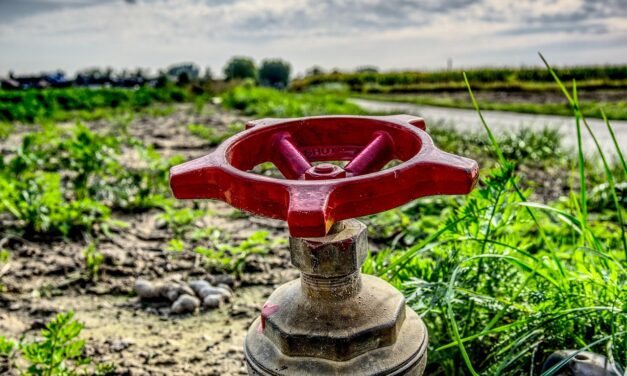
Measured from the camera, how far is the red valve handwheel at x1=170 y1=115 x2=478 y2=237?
895mm

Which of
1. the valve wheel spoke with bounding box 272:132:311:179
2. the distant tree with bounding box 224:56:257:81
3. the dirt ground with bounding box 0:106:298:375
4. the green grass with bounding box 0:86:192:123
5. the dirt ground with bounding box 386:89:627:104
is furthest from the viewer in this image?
the distant tree with bounding box 224:56:257:81

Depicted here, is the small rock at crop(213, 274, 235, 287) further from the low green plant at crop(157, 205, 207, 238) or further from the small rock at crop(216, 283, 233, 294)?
the low green plant at crop(157, 205, 207, 238)

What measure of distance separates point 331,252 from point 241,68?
2360 cm

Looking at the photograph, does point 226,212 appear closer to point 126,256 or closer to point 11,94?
point 126,256

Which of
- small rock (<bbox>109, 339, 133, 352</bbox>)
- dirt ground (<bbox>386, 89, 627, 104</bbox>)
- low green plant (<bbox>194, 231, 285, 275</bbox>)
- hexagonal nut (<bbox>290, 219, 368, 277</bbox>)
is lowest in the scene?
small rock (<bbox>109, 339, 133, 352</bbox>)

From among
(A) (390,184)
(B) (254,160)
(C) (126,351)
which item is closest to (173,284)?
(C) (126,351)

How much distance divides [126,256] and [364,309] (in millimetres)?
2009

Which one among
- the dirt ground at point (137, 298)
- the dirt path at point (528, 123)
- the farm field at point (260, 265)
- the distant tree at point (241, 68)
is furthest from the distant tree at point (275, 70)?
the dirt ground at point (137, 298)

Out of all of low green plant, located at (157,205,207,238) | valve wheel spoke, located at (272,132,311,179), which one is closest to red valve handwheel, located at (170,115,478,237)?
valve wheel spoke, located at (272,132,311,179)

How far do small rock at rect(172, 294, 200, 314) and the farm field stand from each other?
0.10ft

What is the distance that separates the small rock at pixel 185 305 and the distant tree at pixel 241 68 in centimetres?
2188

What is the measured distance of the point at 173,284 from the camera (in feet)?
7.87

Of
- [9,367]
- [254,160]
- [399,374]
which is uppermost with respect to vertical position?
[254,160]

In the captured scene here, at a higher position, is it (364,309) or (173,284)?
(364,309)
